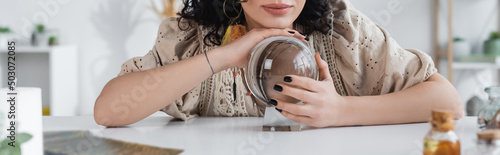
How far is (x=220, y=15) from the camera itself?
1.11 meters

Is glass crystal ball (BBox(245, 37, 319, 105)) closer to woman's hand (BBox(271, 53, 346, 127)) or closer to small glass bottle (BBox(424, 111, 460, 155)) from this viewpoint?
woman's hand (BBox(271, 53, 346, 127))

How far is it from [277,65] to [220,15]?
0.42 m

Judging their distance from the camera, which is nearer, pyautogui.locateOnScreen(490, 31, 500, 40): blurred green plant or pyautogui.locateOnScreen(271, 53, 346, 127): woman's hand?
pyautogui.locateOnScreen(271, 53, 346, 127): woman's hand

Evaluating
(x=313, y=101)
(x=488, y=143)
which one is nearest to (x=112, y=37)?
(x=313, y=101)

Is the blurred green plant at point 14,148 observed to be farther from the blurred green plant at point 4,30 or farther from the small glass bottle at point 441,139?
the blurred green plant at point 4,30

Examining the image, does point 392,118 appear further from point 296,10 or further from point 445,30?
point 445,30

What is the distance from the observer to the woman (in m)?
0.80

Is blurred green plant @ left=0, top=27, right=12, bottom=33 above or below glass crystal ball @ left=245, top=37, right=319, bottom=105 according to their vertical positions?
below

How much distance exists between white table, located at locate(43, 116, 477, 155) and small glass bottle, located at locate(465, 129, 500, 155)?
0.03 m

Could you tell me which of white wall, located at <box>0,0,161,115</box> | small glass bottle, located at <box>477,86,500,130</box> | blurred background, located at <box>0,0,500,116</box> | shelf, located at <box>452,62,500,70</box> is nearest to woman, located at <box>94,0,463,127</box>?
small glass bottle, located at <box>477,86,500,130</box>

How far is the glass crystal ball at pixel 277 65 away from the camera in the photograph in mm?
→ 721

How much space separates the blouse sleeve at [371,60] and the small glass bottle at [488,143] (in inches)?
15.5

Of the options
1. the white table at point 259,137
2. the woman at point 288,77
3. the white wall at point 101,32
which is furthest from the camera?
the white wall at point 101,32

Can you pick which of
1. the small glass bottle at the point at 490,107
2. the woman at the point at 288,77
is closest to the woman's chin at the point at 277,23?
the woman at the point at 288,77
